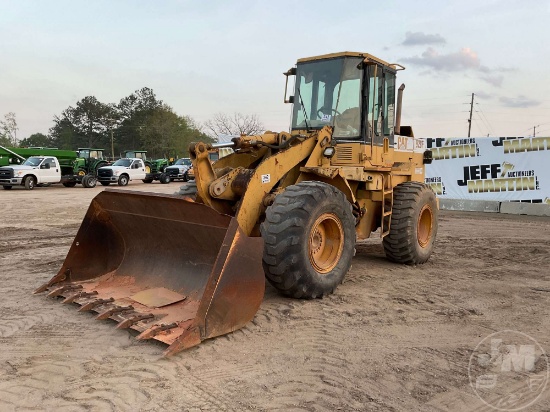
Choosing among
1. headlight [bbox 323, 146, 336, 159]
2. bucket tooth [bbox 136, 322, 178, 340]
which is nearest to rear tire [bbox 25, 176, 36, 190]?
headlight [bbox 323, 146, 336, 159]

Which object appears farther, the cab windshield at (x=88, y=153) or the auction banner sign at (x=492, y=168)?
the cab windshield at (x=88, y=153)

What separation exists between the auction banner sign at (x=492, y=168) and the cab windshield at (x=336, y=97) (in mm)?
11685

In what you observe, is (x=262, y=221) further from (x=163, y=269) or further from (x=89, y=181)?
(x=89, y=181)

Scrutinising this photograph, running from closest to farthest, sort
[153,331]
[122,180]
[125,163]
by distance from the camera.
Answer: [153,331] < [122,180] < [125,163]

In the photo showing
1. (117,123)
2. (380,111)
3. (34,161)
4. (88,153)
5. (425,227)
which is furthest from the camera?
(117,123)

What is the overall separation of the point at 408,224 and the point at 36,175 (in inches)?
949

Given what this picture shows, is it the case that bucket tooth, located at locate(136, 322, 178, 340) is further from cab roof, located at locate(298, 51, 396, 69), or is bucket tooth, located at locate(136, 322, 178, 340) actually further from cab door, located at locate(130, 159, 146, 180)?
cab door, located at locate(130, 159, 146, 180)

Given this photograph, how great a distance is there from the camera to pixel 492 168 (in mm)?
16656

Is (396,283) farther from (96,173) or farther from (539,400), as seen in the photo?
(96,173)

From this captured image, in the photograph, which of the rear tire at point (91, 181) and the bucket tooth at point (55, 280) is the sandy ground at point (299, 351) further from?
the rear tire at point (91, 181)

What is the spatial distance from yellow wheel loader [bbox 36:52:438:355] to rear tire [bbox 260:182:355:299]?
0.01m

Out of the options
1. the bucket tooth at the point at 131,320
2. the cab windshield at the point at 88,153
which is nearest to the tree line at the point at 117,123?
the cab windshield at the point at 88,153

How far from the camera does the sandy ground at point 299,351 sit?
132 inches

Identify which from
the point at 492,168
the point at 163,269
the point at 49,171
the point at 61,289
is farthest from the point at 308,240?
the point at 49,171
